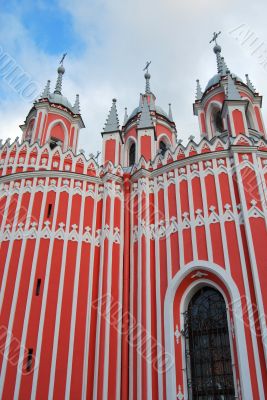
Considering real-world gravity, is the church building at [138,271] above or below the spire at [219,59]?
below

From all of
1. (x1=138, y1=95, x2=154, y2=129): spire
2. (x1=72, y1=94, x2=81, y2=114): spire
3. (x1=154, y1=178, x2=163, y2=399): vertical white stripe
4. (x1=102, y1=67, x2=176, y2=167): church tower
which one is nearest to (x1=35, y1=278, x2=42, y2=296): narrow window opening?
(x1=154, y1=178, x2=163, y2=399): vertical white stripe

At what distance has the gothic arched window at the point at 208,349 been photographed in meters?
10.6

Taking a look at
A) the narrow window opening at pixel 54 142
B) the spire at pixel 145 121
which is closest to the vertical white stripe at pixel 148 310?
the spire at pixel 145 121

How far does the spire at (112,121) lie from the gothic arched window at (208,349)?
8145 mm

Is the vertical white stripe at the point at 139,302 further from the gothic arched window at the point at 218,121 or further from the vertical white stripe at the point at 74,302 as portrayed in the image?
the gothic arched window at the point at 218,121

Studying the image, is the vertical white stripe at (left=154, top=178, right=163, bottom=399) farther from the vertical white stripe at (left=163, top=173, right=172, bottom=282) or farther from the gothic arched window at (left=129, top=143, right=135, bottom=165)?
the gothic arched window at (left=129, top=143, right=135, bottom=165)

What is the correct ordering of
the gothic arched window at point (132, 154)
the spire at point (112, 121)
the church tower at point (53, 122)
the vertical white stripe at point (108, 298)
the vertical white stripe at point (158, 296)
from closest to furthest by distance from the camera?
the vertical white stripe at point (158, 296), the vertical white stripe at point (108, 298), the spire at point (112, 121), the church tower at point (53, 122), the gothic arched window at point (132, 154)

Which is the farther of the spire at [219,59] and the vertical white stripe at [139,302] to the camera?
the spire at [219,59]

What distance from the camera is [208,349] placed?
11.2 m

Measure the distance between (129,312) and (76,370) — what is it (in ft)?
7.41

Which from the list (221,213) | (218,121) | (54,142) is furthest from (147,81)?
(221,213)

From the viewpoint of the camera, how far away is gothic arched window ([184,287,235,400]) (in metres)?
10.6

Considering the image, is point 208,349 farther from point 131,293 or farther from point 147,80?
point 147,80

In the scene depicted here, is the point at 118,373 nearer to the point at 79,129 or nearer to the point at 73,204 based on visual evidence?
the point at 73,204
